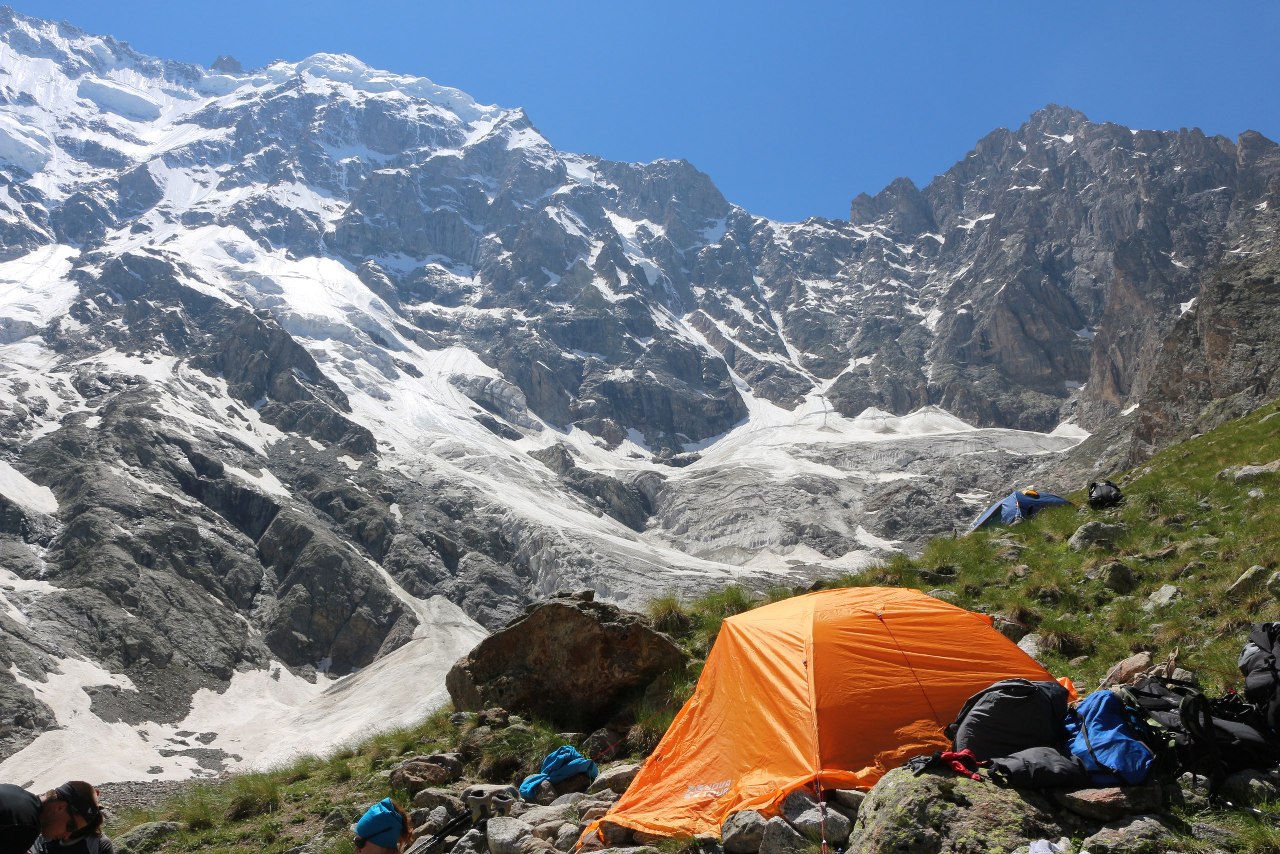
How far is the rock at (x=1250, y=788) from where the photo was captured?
604 centimetres

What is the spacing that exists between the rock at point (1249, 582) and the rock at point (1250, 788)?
4.68m

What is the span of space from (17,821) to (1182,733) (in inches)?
387

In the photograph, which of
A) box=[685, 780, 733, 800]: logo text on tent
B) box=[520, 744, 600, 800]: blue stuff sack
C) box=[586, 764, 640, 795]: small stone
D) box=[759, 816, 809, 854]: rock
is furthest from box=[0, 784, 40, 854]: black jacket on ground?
box=[759, 816, 809, 854]: rock

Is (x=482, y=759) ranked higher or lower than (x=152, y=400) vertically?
lower

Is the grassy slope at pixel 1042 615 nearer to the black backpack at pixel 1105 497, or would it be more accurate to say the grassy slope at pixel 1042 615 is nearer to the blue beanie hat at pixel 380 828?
the black backpack at pixel 1105 497

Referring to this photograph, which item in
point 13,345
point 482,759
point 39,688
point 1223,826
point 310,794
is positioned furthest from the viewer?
point 13,345

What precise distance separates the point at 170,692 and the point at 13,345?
120m

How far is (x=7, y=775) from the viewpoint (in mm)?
64625

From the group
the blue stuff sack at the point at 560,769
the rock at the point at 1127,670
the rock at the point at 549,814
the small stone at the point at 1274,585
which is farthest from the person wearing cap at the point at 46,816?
the small stone at the point at 1274,585

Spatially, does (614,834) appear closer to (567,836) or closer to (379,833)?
(567,836)

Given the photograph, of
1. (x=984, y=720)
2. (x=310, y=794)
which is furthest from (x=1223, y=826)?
(x=310, y=794)

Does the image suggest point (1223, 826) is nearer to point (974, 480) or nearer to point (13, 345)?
point (974, 480)

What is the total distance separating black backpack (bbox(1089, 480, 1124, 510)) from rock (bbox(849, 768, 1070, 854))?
557 inches

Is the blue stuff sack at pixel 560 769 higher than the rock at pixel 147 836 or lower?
higher
